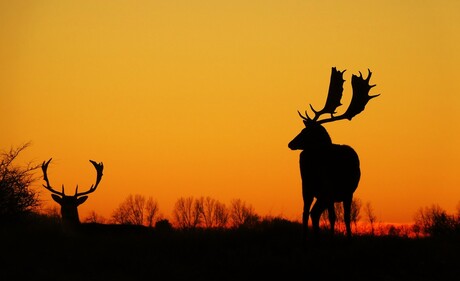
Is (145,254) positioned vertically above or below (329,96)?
below

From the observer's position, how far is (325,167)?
1658 cm

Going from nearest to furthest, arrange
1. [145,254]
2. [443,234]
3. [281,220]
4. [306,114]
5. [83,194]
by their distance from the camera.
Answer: [145,254], [306,114], [443,234], [281,220], [83,194]

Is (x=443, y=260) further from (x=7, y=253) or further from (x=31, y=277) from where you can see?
(x=7, y=253)

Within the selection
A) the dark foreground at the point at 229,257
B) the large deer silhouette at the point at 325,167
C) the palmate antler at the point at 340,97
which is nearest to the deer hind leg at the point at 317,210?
the large deer silhouette at the point at 325,167

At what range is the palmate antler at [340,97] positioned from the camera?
17.1 meters

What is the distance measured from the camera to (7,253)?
15984mm

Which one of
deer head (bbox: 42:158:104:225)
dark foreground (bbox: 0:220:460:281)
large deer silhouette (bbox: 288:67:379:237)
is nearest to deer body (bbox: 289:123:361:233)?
large deer silhouette (bbox: 288:67:379:237)

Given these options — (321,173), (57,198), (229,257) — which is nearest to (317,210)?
(321,173)

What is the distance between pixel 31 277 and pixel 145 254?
92.8 inches

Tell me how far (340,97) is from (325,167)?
177 cm

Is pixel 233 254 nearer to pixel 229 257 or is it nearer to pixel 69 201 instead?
pixel 229 257

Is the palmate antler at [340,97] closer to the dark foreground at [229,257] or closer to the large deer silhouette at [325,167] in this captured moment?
the large deer silhouette at [325,167]

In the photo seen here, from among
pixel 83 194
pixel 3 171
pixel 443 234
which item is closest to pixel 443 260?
pixel 443 234

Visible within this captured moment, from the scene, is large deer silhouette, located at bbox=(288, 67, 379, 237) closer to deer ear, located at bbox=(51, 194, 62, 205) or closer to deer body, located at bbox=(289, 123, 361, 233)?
deer body, located at bbox=(289, 123, 361, 233)
